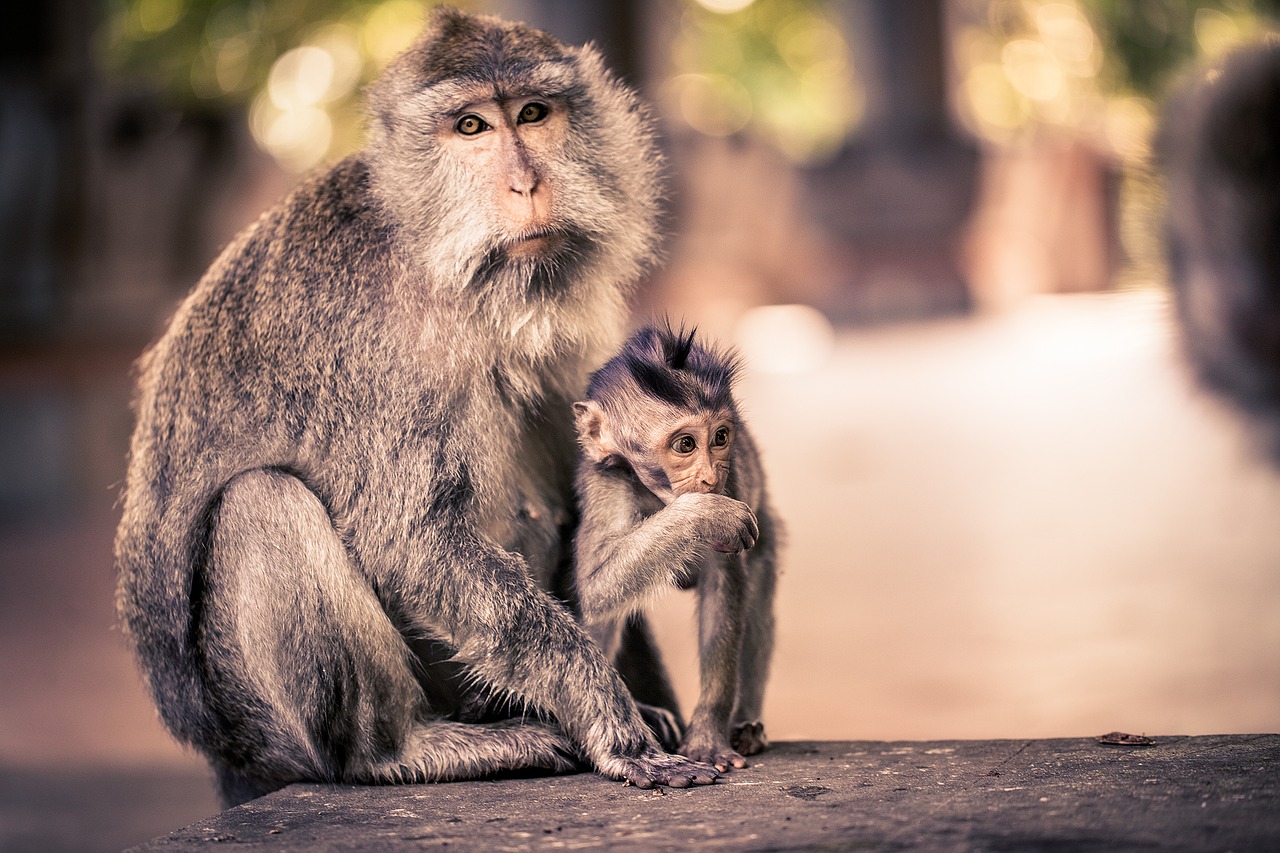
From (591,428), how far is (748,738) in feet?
2.79

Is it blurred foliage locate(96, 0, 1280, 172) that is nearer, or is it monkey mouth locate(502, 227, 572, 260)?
monkey mouth locate(502, 227, 572, 260)

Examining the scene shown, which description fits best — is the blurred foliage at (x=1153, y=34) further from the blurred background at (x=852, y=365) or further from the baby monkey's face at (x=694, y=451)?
the baby monkey's face at (x=694, y=451)

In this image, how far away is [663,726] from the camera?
11.6ft

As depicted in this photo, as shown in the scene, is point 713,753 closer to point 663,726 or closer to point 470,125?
point 663,726

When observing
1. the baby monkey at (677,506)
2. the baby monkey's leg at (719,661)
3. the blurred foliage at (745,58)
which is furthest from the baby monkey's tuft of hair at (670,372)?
the blurred foliage at (745,58)

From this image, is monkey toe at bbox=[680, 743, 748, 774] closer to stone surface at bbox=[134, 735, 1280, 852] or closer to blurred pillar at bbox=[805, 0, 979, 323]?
stone surface at bbox=[134, 735, 1280, 852]

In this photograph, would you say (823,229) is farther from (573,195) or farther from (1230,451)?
(573,195)

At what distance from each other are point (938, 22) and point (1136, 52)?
217 inches

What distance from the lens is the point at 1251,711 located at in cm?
548

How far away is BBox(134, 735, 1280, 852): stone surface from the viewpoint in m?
2.53

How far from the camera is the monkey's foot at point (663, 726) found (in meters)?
3.52

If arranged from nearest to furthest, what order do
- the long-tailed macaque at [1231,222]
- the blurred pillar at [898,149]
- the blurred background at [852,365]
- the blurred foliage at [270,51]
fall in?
the blurred background at [852,365] < the long-tailed macaque at [1231,222] < the blurred pillar at [898,149] < the blurred foliage at [270,51]

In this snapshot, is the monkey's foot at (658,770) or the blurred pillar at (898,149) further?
the blurred pillar at (898,149)

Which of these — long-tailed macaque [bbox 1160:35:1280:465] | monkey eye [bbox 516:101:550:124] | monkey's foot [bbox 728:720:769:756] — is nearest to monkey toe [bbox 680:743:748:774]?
monkey's foot [bbox 728:720:769:756]
